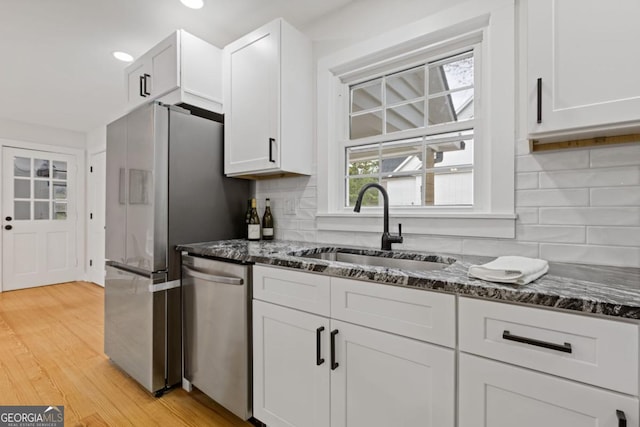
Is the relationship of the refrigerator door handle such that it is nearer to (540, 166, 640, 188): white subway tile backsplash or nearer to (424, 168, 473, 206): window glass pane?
(424, 168, 473, 206): window glass pane

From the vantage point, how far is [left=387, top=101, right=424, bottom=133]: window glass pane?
72.5 inches

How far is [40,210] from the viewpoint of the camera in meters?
4.60

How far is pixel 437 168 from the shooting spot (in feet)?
5.79

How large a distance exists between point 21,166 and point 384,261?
17.9ft

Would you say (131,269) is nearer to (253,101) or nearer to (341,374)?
(253,101)

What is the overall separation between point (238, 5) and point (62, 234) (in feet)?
15.6

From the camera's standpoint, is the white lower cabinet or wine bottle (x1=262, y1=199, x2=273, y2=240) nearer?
the white lower cabinet

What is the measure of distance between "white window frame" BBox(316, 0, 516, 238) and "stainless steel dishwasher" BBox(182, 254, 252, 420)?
761mm

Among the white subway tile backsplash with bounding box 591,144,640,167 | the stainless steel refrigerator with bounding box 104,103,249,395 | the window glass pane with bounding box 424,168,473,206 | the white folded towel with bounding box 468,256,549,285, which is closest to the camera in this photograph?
the white folded towel with bounding box 468,256,549,285

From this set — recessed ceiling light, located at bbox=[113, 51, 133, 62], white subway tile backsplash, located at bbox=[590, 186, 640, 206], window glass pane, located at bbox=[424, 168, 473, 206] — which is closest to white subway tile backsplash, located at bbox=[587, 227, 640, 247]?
white subway tile backsplash, located at bbox=[590, 186, 640, 206]

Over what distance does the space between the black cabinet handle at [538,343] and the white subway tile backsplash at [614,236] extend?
705 mm

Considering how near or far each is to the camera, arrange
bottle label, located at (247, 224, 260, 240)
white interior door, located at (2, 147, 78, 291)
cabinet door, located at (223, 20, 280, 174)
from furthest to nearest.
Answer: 1. white interior door, located at (2, 147, 78, 291)
2. bottle label, located at (247, 224, 260, 240)
3. cabinet door, located at (223, 20, 280, 174)

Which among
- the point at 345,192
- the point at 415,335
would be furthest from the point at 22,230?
the point at 415,335

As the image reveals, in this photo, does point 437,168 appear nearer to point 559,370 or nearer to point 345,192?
point 345,192
